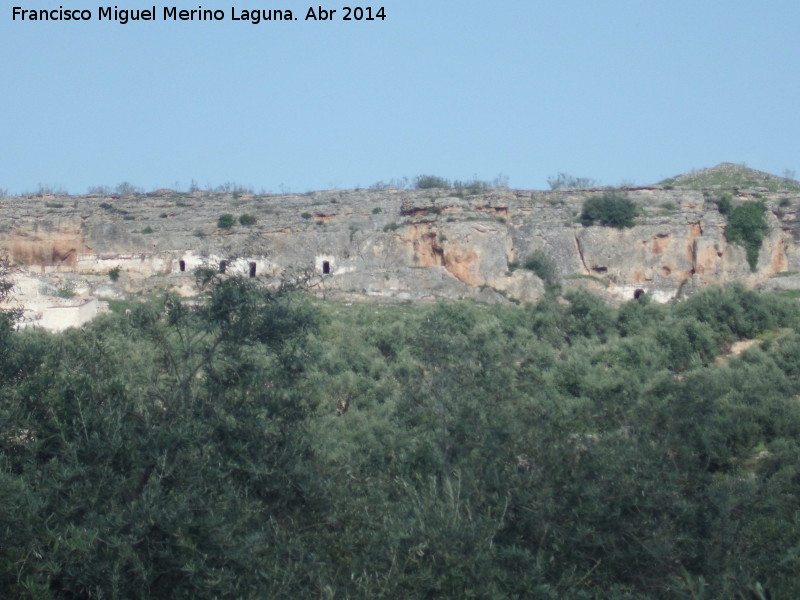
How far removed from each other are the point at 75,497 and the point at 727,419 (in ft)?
33.3

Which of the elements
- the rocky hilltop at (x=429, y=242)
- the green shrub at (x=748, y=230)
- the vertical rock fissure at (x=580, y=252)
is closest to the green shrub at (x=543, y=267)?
the rocky hilltop at (x=429, y=242)

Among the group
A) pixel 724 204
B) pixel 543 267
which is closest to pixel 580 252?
pixel 543 267

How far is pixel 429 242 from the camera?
3869 cm

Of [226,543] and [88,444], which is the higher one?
[88,444]

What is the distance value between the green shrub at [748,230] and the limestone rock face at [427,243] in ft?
0.88

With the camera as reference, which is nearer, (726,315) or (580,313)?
(726,315)

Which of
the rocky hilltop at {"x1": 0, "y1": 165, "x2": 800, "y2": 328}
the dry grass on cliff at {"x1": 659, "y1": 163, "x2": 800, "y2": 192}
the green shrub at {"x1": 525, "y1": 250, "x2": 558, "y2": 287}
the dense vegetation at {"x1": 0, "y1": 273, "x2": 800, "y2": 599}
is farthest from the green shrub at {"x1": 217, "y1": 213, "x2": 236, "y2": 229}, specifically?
the dense vegetation at {"x1": 0, "y1": 273, "x2": 800, "y2": 599}

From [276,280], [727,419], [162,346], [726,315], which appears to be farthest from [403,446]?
[726,315]

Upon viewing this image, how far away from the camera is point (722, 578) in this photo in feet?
29.6

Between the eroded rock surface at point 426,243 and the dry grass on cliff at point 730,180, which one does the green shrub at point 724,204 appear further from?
the dry grass on cliff at point 730,180

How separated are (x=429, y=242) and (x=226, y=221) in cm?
758

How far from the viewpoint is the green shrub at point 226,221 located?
135ft

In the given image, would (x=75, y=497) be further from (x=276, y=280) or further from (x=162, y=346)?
(x=276, y=280)

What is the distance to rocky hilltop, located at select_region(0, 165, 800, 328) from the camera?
37.3 m
